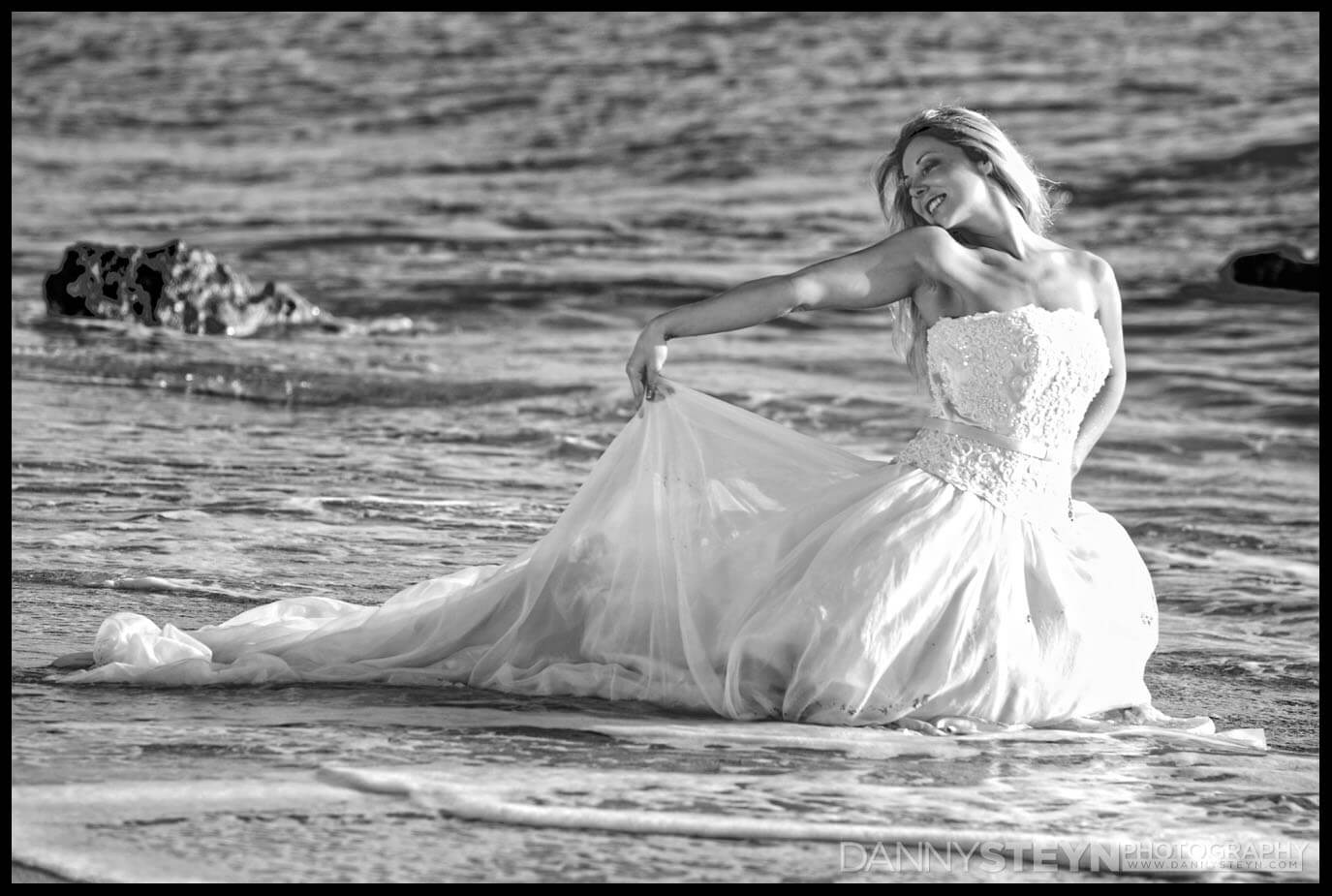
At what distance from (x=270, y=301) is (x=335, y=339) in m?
0.78

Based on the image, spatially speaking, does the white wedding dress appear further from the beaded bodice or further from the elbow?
the elbow

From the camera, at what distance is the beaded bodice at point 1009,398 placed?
16.0ft

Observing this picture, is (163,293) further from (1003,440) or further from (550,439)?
(1003,440)

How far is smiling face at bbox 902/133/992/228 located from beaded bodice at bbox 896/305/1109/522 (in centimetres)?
28

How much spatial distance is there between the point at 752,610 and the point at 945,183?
119cm

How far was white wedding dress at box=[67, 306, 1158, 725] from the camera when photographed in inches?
183

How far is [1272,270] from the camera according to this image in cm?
1897

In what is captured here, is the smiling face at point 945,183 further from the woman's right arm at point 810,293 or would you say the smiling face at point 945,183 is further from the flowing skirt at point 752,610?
the flowing skirt at point 752,610

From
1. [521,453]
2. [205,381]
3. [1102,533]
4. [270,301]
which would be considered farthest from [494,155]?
[1102,533]

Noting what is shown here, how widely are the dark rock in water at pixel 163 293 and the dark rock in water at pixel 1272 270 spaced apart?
9515 millimetres

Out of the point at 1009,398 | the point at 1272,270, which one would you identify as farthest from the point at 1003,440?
the point at 1272,270

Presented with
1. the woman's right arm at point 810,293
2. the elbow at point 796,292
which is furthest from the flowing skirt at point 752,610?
the elbow at point 796,292

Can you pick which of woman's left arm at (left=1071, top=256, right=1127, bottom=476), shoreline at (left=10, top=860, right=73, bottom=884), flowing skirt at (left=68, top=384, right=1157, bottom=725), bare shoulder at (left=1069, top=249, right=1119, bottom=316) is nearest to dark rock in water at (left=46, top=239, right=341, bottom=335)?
flowing skirt at (left=68, top=384, right=1157, bottom=725)

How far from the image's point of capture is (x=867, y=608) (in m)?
4.60
